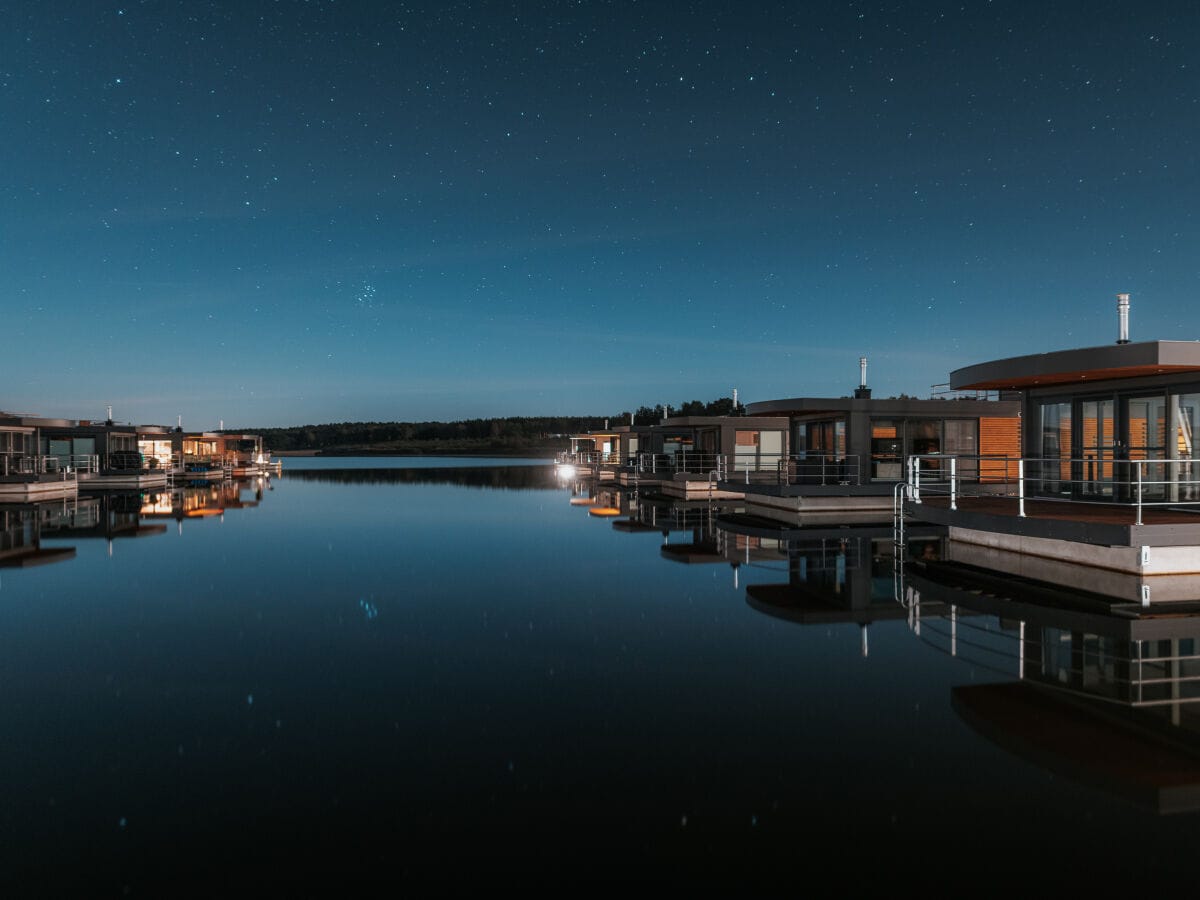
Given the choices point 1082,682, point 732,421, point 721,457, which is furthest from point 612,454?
point 1082,682

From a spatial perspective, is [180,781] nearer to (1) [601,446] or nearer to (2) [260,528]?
(2) [260,528]

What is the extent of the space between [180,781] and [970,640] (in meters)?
7.66

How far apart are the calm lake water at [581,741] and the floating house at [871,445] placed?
1281 centimetres

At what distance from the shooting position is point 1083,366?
1416 centimetres

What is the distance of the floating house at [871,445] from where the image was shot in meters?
24.6

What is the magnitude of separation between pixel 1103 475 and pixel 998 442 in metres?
11.8

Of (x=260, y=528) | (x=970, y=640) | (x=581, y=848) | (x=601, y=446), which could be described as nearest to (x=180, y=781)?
(x=581, y=848)

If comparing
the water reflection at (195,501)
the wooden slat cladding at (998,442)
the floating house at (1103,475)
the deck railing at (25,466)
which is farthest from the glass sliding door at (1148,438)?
the deck railing at (25,466)

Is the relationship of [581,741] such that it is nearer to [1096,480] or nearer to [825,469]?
[1096,480]

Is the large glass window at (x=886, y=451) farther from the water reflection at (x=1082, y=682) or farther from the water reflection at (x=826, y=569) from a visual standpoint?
the water reflection at (x=1082, y=682)

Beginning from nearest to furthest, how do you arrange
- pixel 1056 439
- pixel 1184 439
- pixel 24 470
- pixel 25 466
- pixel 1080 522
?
pixel 1080 522 → pixel 1184 439 → pixel 1056 439 → pixel 25 466 → pixel 24 470

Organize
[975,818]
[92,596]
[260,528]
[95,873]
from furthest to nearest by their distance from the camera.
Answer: [260,528]
[92,596]
[975,818]
[95,873]

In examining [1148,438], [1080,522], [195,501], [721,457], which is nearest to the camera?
[1080,522]

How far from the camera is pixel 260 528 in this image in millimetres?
21891
